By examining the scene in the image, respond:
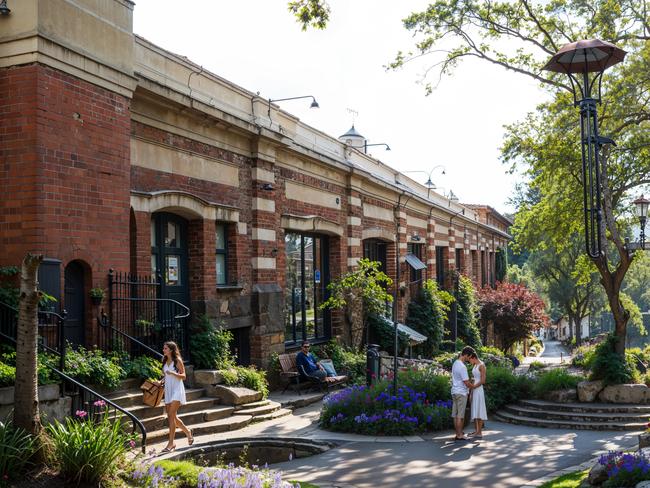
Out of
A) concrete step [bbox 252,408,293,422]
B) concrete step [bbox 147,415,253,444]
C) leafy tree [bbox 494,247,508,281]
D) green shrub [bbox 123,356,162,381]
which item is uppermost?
leafy tree [bbox 494,247,508,281]

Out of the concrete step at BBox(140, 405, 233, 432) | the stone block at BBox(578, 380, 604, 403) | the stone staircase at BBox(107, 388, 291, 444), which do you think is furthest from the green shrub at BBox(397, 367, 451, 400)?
the concrete step at BBox(140, 405, 233, 432)

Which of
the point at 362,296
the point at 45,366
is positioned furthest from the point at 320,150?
the point at 45,366

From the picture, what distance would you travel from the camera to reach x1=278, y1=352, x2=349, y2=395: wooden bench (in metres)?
15.8

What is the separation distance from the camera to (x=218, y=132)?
572 inches

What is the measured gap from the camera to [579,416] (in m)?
13.0

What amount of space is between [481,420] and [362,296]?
9.03m

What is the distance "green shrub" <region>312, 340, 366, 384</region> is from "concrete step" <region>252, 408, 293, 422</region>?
445cm

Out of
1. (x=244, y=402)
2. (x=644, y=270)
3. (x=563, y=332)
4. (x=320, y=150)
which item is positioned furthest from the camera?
(x=563, y=332)

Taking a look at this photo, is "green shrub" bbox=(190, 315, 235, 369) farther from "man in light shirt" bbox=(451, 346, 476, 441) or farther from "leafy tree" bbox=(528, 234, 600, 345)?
"leafy tree" bbox=(528, 234, 600, 345)

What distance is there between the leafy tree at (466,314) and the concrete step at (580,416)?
696 inches

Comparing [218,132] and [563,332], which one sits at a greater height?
[218,132]

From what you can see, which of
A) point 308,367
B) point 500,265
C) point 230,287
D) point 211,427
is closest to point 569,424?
point 308,367

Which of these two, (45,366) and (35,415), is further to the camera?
(45,366)

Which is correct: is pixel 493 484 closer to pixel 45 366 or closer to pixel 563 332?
pixel 45 366
